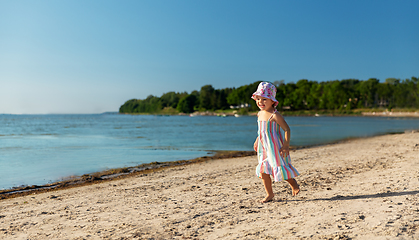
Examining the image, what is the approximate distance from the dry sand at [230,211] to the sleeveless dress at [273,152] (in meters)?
0.58

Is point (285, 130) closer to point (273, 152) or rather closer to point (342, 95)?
point (273, 152)

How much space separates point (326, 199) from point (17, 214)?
221 inches

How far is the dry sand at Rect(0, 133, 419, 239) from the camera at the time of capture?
377 centimetres

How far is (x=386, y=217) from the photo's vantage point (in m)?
3.95

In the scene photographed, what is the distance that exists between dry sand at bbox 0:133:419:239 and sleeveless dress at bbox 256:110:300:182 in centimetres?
→ 58

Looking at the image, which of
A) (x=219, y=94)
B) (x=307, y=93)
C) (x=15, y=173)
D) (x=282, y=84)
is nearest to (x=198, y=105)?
(x=219, y=94)

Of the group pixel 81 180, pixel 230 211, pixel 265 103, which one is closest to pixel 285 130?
pixel 265 103

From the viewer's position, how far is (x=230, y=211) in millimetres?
4762

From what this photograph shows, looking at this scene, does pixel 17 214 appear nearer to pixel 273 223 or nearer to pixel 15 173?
pixel 273 223

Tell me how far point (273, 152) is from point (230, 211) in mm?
1170

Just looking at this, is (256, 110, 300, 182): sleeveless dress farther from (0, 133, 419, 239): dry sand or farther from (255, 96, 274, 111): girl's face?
(0, 133, 419, 239): dry sand

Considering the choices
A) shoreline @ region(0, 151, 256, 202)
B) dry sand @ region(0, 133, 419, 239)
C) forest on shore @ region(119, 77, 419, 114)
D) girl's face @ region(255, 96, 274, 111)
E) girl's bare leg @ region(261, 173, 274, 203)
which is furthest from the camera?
forest on shore @ region(119, 77, 419, 114)

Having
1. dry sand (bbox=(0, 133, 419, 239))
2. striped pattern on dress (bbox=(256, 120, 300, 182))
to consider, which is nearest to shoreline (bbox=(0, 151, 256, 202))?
dry sand (bbox=(0, 133, 419, 239))

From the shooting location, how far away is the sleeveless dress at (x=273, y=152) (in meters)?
4.59
